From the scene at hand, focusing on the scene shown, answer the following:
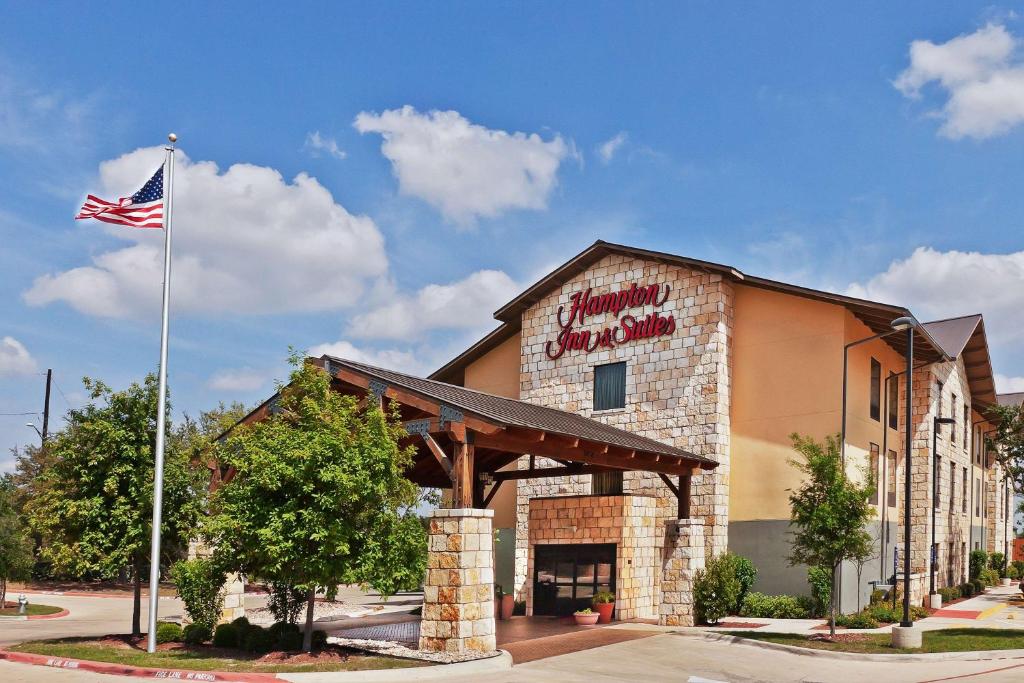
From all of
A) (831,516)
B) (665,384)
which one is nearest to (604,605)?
(665,384)

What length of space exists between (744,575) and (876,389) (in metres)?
9.43

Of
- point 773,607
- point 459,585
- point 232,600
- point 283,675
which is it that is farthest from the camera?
point 773,607

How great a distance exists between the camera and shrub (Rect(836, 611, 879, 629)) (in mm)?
28125

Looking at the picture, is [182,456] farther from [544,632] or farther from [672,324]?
[672,324]

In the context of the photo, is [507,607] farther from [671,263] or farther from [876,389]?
[876,389]

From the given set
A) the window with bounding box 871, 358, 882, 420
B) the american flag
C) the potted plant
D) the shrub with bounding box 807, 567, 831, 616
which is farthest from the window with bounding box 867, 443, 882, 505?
the american flag

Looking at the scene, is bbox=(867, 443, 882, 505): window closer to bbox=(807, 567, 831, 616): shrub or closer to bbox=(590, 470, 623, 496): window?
bbox=(807, 567, 831, 616): shrub

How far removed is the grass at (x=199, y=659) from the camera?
704 inches

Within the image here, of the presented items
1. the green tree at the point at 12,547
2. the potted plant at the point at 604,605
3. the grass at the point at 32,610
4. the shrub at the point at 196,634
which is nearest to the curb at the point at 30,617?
the grass at the point at 32,610

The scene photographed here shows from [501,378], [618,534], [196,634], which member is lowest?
[196,634]

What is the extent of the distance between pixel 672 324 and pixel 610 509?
277 inches

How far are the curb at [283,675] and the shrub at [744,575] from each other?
41.7 feet

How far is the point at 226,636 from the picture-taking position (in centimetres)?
2156

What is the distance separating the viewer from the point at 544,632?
86.3ft
